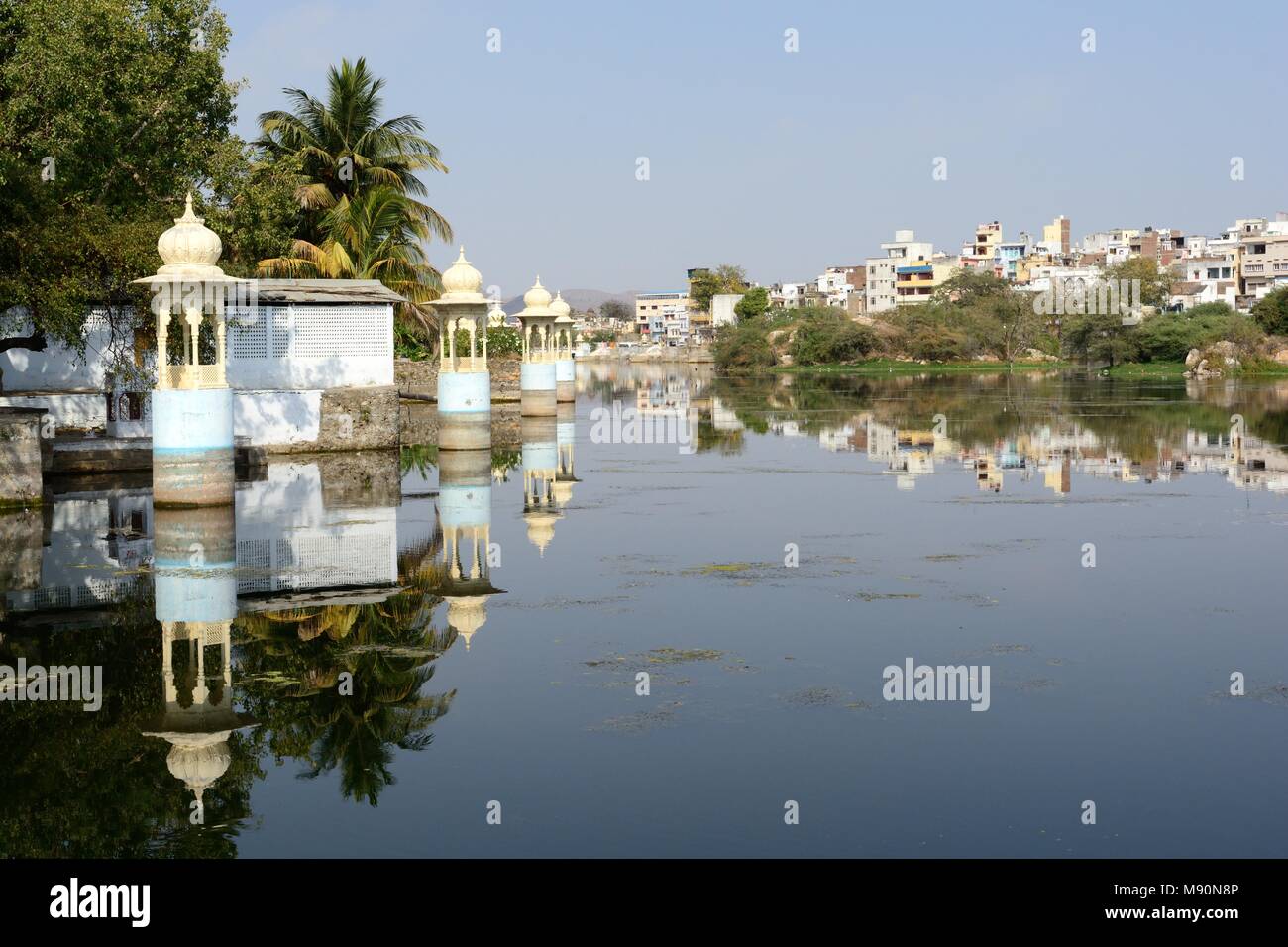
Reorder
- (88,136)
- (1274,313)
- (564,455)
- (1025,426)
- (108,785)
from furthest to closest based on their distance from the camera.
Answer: (1274,313) < (1025,426) < (564,455) < (88,136) < (108,785)

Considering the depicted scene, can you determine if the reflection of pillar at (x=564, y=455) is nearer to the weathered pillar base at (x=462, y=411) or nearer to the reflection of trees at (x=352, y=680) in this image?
the weathered pillar base at (x=462, y=411)

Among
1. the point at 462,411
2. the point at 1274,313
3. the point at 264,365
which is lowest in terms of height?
the point at 462,411

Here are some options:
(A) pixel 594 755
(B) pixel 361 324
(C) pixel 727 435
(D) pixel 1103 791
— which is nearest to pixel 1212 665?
(D) pixel 1103 791

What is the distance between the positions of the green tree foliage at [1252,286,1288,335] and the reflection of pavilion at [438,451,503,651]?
6434 cm

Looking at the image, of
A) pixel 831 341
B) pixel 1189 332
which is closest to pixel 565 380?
pixel 1189 332

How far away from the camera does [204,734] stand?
9062 mm

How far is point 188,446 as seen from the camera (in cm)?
1956

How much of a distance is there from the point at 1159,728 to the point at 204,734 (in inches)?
239

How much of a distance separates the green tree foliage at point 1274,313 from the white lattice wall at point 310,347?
64.1 meters

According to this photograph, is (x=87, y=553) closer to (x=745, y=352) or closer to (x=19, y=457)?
(x=19, y=457)

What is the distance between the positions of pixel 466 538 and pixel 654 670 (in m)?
7.55

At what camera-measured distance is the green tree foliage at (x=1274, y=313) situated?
8006 centimetres

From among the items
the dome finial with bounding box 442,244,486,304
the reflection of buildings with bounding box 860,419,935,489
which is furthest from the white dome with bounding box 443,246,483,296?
the reflection of buildings with bounding box 860,419,935,489
